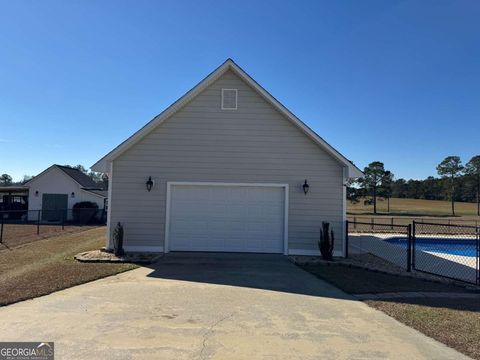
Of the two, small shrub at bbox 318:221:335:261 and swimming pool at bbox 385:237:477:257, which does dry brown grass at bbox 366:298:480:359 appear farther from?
swimming pool at bbox 385:237:477:257

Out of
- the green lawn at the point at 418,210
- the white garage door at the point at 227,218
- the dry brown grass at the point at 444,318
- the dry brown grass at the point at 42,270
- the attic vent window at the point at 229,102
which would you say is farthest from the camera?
the green lawn at the point at 418,210

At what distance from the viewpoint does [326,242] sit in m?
11.9

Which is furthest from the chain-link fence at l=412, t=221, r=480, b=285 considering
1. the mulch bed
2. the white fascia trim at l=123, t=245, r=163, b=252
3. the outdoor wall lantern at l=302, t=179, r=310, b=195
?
the white fascia trim at l=123, t=245, r=163, b=252

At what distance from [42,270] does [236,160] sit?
6581mm

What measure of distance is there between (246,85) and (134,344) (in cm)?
987

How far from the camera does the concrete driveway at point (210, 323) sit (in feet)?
14.6

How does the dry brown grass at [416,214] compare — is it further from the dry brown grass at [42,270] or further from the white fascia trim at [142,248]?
the dry brown grass at [42,270]

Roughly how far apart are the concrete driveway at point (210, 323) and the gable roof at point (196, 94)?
16.7 feet

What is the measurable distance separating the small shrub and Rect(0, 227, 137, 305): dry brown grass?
19.0ft

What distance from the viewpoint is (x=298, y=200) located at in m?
12.6

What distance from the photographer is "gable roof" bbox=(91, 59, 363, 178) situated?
12297mm

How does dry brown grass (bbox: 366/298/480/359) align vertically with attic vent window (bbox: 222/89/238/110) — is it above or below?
below

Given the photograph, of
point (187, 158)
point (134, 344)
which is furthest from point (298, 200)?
point (134, 344)

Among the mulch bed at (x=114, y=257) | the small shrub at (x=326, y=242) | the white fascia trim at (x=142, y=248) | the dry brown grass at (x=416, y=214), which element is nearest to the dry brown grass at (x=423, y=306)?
the small shrub at (x=326, y=242)
